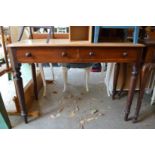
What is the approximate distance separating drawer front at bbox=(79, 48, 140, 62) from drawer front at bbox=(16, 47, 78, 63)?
78 mm

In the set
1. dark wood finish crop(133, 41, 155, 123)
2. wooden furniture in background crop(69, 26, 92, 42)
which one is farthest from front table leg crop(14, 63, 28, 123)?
dark wood finish crop(133, 41, 155, 123)

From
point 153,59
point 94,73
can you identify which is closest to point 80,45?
point 153,59

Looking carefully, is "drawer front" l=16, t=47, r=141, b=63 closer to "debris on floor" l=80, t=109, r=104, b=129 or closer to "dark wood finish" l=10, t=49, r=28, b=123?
"dark wood finish" l=10, t=49, r=28, b=123

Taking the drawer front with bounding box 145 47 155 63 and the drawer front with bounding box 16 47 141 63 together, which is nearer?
the drawer front with bounding box 16 47 141 63

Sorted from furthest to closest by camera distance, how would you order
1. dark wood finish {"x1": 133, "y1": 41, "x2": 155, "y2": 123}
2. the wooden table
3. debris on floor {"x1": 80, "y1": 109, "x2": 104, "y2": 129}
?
debris on floor {"x1": 80, "y1": 109, "x2": 104, "y2": 129}
dark wood finish {"x1": 133, "y1": 41, "x2": 155, "y2": 123}
the wooden table

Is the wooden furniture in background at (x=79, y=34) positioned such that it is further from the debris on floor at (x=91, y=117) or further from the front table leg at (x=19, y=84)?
the debris on floor at (x=91, y=117)

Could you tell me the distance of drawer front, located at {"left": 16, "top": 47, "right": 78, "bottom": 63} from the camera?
3.80 feet

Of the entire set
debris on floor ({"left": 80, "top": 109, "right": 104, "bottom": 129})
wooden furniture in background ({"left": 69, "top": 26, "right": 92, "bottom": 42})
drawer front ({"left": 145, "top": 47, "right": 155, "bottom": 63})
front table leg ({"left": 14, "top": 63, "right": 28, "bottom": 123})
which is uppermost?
wooden furniture in background ({"left": 69, "top": 26, "right": 92, "bottom": 42})

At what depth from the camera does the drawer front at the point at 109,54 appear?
1180 millimetres

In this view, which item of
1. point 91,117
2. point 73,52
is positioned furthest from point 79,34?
point 91,117

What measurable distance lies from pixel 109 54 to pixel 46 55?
484mm

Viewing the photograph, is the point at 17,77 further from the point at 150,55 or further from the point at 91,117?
the point at 150,55
